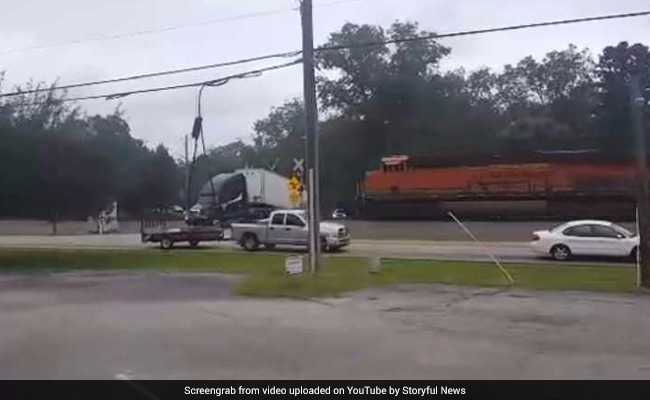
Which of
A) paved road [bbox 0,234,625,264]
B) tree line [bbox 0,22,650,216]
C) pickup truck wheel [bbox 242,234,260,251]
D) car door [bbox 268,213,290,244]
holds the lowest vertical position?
paved road [bbox 0,234,625,264]

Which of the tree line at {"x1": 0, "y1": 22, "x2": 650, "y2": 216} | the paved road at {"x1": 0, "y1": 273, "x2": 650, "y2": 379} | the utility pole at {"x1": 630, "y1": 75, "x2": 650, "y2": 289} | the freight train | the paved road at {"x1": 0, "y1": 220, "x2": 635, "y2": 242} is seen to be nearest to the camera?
the paved road at {"x1": 0, "y1": 273, "x2": 650, "y2": 379}

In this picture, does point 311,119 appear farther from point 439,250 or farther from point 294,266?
point 439,250

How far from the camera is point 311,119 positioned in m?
21.2

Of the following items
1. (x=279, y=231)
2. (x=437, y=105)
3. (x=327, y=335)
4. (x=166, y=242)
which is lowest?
(x=327, y=335)

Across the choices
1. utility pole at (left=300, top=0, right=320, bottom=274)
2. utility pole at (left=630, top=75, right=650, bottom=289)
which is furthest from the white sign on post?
utility pole at (left=630, top=75, right=650, bottom=289)

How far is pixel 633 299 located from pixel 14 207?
21.7 m

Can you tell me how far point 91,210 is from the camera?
32000mm

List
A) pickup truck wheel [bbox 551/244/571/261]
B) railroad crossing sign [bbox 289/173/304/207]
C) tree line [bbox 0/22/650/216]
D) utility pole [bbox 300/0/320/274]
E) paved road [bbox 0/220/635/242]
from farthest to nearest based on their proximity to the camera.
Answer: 1. tree line [bbox 0/22/650/216]
2. paved road [bbox 0/220/635/242]
3. pickup truck wheel [bbox 551/244/571/261]
4. railroad crossing sign [bbox 289/173/304/207]
5. utility pole [bbox 300/0/320/274]

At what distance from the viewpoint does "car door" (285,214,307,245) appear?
33569mm

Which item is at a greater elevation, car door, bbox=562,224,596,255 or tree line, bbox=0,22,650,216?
tree line, bbox=0,22,650,216

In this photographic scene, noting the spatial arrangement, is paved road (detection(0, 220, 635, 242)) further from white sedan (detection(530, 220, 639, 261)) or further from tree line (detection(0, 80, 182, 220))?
tree line (detection(0, 80, 182, 220))

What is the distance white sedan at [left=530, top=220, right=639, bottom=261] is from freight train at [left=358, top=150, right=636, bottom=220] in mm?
14215
